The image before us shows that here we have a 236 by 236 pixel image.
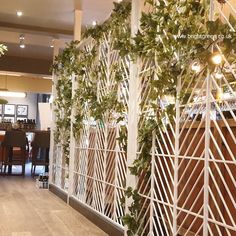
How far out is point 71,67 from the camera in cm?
593

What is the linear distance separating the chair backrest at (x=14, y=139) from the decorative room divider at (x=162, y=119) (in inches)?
175

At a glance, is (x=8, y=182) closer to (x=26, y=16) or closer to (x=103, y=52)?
(x=26, y=16)

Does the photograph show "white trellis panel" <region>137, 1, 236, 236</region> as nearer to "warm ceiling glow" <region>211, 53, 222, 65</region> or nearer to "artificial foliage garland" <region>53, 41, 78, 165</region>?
"warm ceiling glow" <region>211, 53, 222, 65</region>

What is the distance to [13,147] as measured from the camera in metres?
9.59

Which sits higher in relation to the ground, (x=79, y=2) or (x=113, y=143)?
(x=79, y=2)

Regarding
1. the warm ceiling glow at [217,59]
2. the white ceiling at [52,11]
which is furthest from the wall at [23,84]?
the warm ceiling glow at [217,59]

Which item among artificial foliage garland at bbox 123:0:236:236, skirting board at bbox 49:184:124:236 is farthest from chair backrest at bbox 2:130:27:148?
artificial foliage garland at bbox 123:0:236:236

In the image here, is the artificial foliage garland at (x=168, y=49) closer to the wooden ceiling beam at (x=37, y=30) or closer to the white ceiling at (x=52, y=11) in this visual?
the white ceiling at (x=52, y=11)

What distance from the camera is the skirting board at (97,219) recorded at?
12.5ft

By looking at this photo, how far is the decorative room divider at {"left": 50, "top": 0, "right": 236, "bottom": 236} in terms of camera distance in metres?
2.36

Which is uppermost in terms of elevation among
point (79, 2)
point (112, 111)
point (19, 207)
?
point (79, 2)

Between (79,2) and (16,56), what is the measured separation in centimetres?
611

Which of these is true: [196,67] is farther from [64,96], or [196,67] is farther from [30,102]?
[30,102]

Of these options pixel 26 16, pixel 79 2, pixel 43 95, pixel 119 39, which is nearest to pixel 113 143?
pixel 119 39
